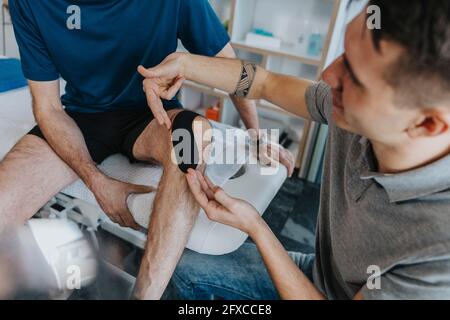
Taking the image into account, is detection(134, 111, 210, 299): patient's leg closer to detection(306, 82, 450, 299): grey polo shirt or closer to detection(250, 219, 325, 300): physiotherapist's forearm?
detection(250, 219, 325, 300): physiotherapist's forearm

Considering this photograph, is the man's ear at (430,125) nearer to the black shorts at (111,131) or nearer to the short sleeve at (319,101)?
the short sleeve at (319,101)

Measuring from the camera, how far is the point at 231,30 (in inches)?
82.7

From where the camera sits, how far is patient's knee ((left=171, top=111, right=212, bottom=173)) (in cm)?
81

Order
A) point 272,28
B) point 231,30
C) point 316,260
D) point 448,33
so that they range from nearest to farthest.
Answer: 1. point 448,33
2. point 316,260
3. point 231,30
4. point 272,28

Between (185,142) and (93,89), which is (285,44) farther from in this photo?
(185,142)

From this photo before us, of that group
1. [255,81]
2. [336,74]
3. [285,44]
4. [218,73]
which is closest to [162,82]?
[218,73]

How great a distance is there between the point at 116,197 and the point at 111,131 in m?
0.26

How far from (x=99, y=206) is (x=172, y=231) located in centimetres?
31

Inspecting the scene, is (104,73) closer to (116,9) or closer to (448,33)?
(116,9)

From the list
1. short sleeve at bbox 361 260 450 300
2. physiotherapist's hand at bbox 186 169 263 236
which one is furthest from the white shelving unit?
short sleeve at bbox 361 260 450 300

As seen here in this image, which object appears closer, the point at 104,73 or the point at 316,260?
the point at 316,260

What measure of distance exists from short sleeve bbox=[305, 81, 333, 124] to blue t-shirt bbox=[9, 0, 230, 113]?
1.36ft

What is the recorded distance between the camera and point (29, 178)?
96 cm

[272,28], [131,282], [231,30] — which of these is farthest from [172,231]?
[272,28]
